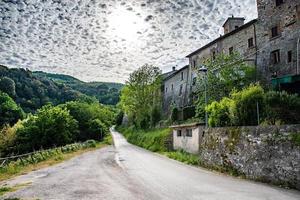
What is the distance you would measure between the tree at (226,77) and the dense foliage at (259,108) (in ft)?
43.0

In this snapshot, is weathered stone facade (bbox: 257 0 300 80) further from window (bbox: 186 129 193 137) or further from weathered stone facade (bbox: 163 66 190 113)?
weathered stone facade (bbox: 163 66 190 113)

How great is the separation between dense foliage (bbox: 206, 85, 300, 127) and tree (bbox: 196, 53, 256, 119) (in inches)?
516

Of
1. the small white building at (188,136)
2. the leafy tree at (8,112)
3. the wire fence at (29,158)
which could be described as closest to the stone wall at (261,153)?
the small white building at (188,136)

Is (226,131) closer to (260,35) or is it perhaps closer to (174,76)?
(260,35)

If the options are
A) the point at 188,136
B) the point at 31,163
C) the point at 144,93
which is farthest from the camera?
the point at 144,93

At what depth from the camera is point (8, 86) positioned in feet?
334

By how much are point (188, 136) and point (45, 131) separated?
29223 millimetres

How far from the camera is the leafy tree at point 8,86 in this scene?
99875 mm

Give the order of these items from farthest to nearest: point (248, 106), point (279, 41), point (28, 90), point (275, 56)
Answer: point (28, 90)
point (275, 56)
point (279, 41)
point (248, 106)

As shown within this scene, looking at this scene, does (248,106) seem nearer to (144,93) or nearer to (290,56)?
(290,56)

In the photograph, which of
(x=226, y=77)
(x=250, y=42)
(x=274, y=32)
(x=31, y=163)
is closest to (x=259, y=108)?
(x=226, y=77)

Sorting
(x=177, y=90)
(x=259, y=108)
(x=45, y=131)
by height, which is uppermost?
(x=177, y=90)

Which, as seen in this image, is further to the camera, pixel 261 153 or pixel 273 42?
pixel 273 42

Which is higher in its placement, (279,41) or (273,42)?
(273,42)
